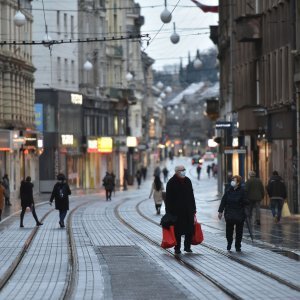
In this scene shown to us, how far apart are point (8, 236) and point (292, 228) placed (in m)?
8.15

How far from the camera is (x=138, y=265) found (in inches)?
844

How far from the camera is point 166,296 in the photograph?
1611 centimetres

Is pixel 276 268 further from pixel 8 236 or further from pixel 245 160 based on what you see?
pixel 245 160

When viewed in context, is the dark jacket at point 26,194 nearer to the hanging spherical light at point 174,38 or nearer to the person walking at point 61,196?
the person walking at point 61,196

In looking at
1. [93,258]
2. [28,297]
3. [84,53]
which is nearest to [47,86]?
[84,53]

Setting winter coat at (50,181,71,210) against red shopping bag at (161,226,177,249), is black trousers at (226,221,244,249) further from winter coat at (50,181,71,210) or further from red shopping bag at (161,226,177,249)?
winter coat at (50,181,71,210)

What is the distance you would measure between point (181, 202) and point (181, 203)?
1.0 inches

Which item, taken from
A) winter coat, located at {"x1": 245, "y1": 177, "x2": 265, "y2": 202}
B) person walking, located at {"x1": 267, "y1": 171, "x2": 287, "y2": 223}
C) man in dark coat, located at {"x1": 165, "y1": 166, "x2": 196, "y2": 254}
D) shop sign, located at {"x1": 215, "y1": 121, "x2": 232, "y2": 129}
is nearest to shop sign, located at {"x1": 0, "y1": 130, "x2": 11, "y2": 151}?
shop sign, located at {"x1": 215, "y1": 121, "x2": 232, "y2": 129}

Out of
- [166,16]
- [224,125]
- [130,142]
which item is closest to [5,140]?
[224,125]

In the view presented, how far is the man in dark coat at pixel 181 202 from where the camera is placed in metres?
23.7

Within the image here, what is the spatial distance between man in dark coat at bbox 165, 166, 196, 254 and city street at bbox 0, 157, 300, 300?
1.83 feet

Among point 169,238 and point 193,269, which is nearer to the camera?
point 193,269

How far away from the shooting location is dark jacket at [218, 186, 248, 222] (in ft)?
80.3

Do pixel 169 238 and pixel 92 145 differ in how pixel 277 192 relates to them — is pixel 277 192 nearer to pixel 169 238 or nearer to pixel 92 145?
pixel 169 238
